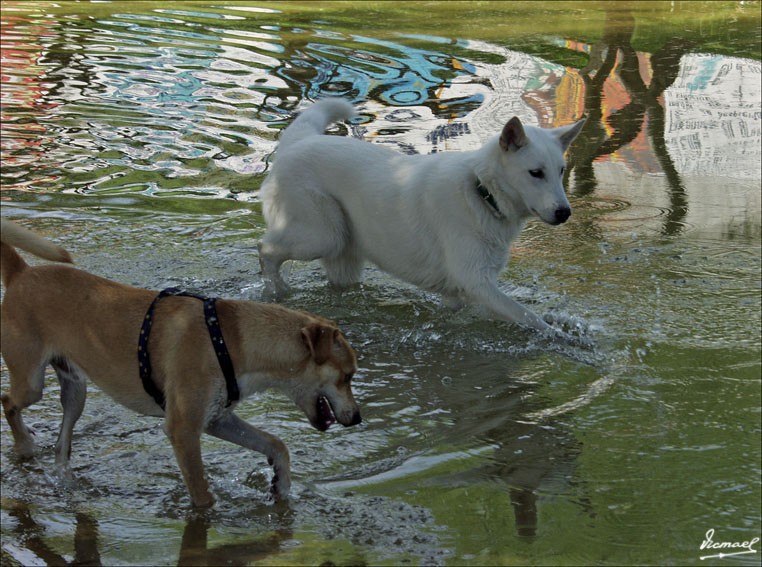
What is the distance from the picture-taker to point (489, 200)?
246 inches

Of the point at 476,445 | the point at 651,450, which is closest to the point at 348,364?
the point at 476,445

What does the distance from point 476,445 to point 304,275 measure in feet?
10.8

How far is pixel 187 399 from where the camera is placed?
409 centimetres

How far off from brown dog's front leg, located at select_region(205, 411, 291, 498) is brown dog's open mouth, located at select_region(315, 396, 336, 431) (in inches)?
8.6

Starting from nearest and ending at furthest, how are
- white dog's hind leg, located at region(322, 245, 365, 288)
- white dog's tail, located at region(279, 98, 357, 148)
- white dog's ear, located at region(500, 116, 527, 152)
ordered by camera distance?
white dog's ear, located at region(500, 116, 527, 152) → white dog's hind leg, located at region(322, 245, 365, 288) → white dog's tail, located at region(279, 98, 357, 148)

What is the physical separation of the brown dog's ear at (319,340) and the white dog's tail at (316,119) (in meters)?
3.33

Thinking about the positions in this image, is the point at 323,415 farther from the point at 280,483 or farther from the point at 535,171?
the point at 535,171

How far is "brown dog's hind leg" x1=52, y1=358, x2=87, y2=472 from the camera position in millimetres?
4480

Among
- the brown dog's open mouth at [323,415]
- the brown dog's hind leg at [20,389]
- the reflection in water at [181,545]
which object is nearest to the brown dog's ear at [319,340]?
the brown dog's open mouth at [323,415]

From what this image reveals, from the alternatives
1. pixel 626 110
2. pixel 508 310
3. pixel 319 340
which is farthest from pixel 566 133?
pixel 626 110

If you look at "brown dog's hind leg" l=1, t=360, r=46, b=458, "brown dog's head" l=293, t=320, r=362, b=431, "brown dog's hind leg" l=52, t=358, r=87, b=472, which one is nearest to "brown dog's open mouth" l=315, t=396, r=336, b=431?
"brown dog's head" l=293, t=320, r=362, b=431

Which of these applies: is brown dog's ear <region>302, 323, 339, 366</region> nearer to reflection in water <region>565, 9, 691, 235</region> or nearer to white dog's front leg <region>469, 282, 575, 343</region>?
white dog's front leg <region>469, 282, 575, 343</region>

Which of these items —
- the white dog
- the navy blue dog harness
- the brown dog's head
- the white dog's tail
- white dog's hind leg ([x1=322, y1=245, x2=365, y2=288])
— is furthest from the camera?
the white dog's tail

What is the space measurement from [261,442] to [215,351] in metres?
0.51
